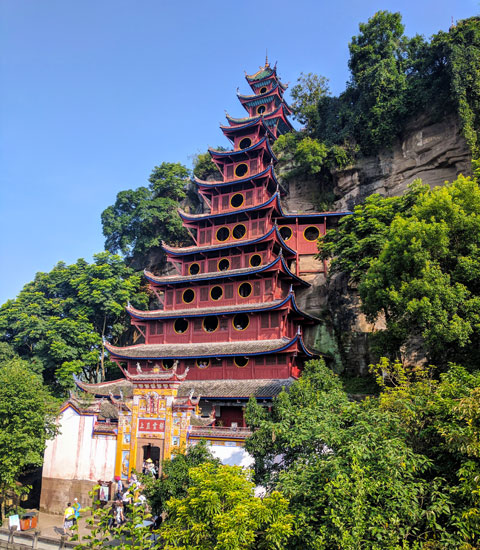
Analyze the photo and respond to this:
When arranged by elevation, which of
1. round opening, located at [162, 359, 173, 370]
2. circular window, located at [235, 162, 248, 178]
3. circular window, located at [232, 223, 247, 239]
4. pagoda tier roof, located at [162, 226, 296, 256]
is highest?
circular window, located at [235, 162, 248, 178]

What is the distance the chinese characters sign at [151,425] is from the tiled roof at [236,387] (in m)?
3.68

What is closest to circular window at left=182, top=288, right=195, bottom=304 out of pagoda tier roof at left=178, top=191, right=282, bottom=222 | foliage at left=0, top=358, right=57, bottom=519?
pagoda tier roof at left=178, top=191, right=282, bottom=222

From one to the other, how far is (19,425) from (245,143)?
84.9 ft

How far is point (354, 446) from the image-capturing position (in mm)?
9789

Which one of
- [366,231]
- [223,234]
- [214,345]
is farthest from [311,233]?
[214,345]

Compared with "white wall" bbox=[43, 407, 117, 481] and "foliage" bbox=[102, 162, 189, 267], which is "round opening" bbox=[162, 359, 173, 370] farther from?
"foliage" bbox=[102, 162, 189, 267]

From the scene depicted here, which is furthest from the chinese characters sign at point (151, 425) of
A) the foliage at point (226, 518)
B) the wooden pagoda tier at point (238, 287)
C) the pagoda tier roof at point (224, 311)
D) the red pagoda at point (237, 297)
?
the foliage at point (226, 518)

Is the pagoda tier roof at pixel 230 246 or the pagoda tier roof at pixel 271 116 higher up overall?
the pagoda tier roof at pixel 271 116

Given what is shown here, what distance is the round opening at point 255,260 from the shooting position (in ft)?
97.7

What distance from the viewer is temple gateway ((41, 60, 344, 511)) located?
19453 mm

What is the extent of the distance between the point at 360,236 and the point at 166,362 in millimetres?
13290

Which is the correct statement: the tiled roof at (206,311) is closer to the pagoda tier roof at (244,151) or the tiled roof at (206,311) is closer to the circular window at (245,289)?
the circular window at (245,289)

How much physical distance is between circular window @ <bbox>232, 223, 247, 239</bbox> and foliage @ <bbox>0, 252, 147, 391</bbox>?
10.9m

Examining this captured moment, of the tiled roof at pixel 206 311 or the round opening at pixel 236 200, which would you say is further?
the round opening at pixel 236 200
